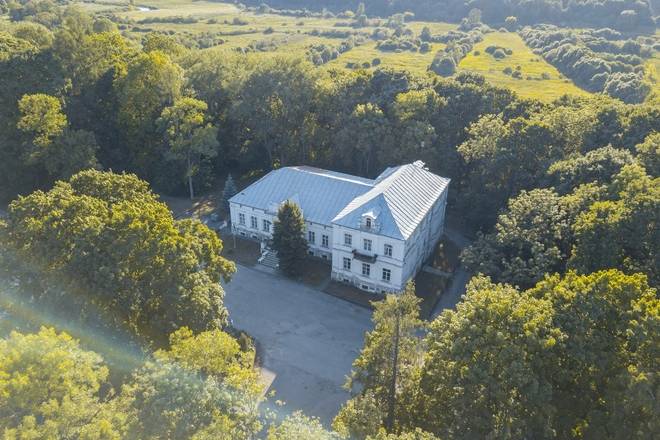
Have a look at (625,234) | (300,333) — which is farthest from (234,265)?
(625,234)

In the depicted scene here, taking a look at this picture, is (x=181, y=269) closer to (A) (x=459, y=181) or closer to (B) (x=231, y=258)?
(B) (x=231, y=258)

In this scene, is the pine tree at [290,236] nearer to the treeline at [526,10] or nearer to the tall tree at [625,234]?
the tall tree at [625,234]

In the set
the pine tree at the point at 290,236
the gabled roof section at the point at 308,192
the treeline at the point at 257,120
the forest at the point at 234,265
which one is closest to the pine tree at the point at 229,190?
the gabled roof section at the point at 308,192

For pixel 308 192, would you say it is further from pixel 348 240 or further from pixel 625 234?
pixel 625 234

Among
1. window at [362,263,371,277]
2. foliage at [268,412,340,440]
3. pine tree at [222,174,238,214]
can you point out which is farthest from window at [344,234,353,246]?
foliage at [268,412,340,440]

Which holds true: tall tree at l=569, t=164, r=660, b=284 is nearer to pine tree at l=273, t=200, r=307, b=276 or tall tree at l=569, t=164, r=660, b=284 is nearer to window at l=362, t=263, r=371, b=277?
window at l=362, t=263, r=371, b=277
